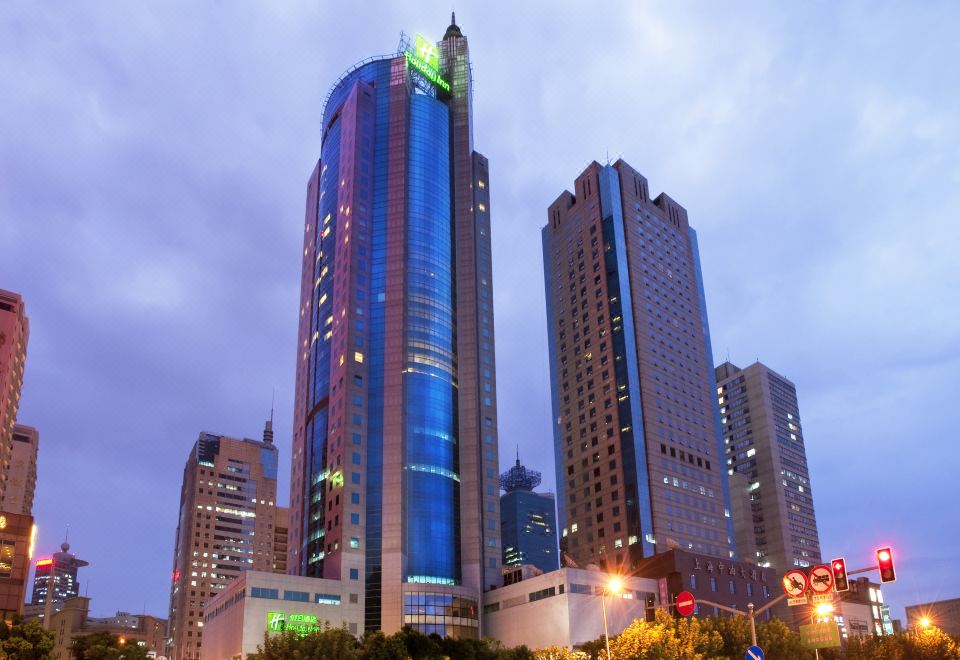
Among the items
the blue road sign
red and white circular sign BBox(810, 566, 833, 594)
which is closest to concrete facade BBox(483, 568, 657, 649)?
the blue road sign

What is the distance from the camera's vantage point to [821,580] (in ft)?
139

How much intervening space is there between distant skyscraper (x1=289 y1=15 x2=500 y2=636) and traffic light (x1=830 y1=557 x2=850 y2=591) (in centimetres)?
11713

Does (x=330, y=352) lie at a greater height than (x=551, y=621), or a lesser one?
greater

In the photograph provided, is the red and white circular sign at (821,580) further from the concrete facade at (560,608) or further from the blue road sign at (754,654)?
the concrete facade at (560,608)

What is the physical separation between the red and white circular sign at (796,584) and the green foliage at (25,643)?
66321mm

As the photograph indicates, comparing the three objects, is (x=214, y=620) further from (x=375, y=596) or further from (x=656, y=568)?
(x=656, y=568)

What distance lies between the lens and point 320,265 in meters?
194

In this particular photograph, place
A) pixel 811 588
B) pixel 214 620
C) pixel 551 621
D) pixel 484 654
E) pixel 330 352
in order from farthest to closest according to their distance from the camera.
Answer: pixel 330 352
pixel 214 620
pixel 551 621
pixel 484 654
pixel 811 588

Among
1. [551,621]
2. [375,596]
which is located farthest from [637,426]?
[375,596]

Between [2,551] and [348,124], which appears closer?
[2,551]

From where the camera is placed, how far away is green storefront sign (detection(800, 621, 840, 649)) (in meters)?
47.2

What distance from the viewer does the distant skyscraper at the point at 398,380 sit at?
155875 mm

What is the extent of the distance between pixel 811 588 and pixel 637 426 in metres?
158

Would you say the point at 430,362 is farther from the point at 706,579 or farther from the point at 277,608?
the point at 706,579
